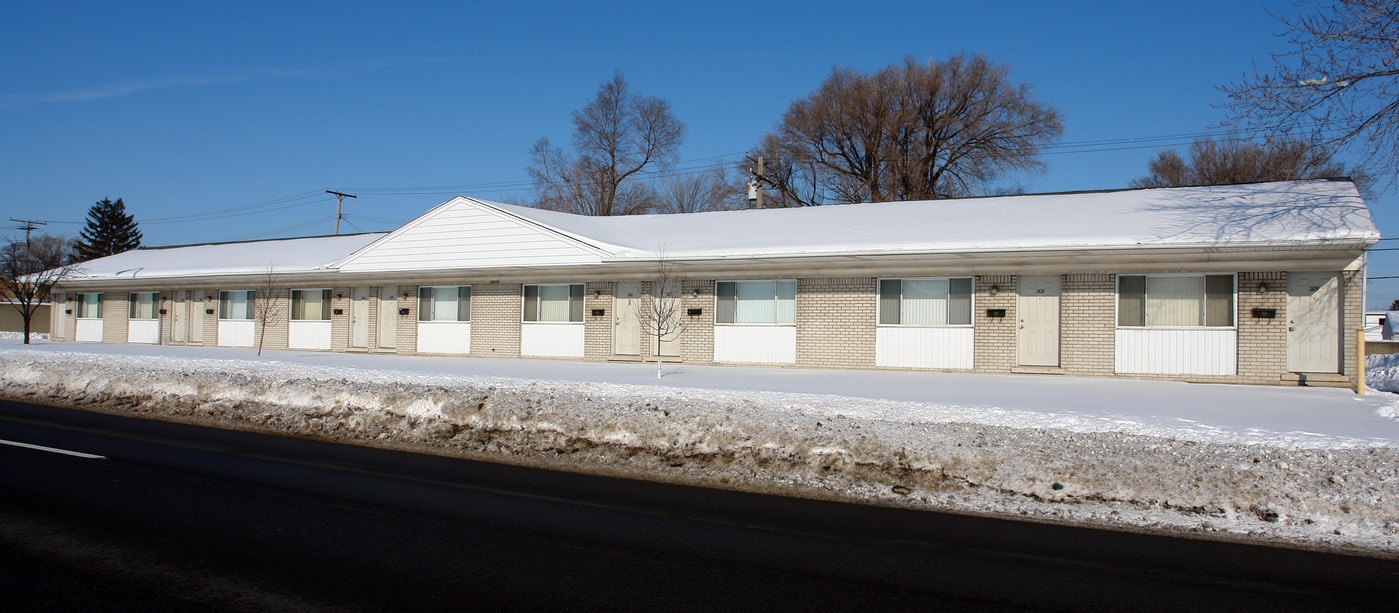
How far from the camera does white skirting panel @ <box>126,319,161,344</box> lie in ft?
108

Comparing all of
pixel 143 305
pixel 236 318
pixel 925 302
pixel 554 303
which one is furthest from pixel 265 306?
pixel 925 302

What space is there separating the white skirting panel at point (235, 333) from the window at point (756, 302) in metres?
17.4

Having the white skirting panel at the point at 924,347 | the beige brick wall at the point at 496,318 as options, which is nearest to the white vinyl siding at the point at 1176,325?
the white skirting panel at the point at 924,347

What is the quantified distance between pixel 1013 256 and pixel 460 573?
1456 cm

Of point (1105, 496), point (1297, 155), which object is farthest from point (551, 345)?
point (1297, 155)

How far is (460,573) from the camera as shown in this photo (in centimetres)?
588

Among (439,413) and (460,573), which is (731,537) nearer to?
(460,573)

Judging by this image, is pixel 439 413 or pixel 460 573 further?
pixel 439 413

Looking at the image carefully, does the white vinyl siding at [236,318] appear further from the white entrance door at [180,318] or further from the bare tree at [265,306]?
the white entrance door at [180,318]

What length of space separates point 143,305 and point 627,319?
2139 centimetres

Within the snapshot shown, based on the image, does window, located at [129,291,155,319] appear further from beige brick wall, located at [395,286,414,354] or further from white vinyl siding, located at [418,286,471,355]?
white vinyl siding, located at [418,286,471,355]

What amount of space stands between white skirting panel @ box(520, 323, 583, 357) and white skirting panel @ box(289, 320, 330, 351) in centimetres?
801

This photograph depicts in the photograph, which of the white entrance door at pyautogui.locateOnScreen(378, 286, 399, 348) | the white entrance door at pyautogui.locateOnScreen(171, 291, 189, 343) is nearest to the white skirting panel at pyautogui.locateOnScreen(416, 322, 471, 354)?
the white entrance door at pyautogui.locateOnScreen(378, 286, 399, 348)

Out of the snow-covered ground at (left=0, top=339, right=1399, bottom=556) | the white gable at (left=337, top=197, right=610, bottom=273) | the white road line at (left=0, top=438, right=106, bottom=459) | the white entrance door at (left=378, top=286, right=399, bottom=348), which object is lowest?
the white road line at (left=0, top=438, right=106, bottom=459)
